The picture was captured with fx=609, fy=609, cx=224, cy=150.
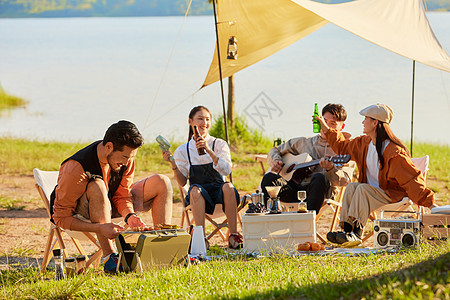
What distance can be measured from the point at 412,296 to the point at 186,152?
2613 millimetres

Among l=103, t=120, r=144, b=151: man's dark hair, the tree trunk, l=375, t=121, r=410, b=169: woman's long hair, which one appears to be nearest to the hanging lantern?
l=375, t=121, r=410, b=169: woman's long hair

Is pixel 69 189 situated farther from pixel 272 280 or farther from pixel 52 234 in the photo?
pixel 272 280

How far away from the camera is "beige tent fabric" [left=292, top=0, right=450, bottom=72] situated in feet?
16.1

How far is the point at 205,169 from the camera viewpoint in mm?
4469

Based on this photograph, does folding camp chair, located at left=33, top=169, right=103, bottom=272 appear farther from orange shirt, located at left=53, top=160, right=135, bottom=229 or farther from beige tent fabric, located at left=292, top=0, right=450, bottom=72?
beige tent fabric, located at left=292, top=0, right=450, bottom=72

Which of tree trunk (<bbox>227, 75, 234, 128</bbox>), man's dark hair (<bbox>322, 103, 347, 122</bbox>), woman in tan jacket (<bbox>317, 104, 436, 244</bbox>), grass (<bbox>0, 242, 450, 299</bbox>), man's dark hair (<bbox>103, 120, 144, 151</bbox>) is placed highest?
tree trunk (<bbox>227, 75, 234, 128</bbox>)

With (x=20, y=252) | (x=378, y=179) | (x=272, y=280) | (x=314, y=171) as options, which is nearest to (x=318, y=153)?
(x=314, y=171)

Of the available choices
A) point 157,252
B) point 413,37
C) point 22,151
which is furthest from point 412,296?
point 22,151

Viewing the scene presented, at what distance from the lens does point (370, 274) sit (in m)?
2.73

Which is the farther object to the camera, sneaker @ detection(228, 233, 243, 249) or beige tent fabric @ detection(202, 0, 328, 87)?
beige tent fabric @ detection(202, 0, 328, 87)

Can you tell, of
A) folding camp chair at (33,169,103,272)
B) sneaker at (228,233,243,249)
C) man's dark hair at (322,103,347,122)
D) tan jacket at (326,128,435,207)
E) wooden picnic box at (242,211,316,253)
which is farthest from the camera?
man's dark hair at (322,103,347,122)

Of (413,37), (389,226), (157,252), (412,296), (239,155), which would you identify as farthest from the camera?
(239,155)

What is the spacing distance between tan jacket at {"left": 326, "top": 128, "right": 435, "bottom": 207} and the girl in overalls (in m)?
0.92

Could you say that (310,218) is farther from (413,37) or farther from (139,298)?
(413,37)
